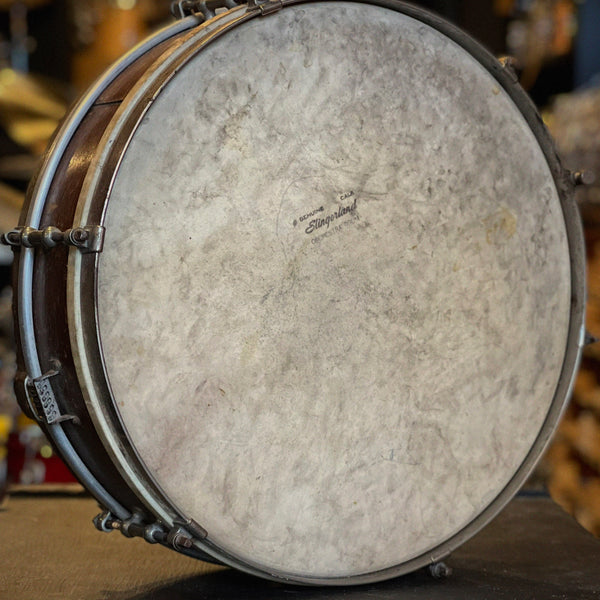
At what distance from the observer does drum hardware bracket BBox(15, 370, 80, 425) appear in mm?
1169

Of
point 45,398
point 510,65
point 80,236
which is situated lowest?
point 45,398

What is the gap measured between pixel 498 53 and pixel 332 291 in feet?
12.3

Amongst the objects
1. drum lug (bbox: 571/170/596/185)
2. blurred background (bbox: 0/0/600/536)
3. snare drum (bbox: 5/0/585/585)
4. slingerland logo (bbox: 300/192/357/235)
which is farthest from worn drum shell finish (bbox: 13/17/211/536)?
blurred background (bbox: 0/0/600/536)

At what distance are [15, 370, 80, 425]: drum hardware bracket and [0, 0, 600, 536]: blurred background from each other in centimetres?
88

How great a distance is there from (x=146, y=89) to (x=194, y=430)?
0.47m

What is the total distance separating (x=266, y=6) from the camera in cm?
123

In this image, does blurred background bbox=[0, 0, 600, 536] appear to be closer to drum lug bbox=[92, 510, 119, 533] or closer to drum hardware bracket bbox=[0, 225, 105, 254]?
drum lug bbox=[92, 510, 119, 533]

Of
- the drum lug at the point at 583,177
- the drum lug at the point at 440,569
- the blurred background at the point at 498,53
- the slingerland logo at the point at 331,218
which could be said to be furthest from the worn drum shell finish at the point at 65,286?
the blurred background at the point at 498,53

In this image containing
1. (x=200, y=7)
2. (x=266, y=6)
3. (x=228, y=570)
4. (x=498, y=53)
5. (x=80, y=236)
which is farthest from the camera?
(x=498, y=53)

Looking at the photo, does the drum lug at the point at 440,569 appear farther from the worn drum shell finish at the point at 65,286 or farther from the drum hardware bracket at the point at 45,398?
the drum hardware bracket at the point at 45,398

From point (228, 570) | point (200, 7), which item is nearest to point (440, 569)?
point (228, 570)

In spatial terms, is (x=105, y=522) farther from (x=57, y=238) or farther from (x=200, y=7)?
(x=200, y=7)

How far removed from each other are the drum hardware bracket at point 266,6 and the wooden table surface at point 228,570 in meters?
0.87

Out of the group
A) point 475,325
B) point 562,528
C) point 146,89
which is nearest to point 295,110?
point 146,89
